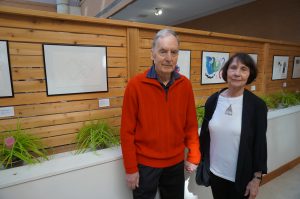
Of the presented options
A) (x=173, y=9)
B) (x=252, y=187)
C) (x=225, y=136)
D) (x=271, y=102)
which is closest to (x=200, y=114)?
(x=225, y=136)

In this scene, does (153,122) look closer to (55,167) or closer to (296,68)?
(55,167)

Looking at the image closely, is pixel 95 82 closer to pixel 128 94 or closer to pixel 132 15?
pixel 128 94

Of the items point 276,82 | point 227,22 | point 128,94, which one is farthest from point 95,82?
point 227,22

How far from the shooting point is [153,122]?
1.22 m

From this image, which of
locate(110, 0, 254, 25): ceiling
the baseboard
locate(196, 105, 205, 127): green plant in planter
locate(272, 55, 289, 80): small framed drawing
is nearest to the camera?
locate(196, 105, 205, 127): green plant in planter

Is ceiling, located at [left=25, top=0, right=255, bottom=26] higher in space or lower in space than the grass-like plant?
higher

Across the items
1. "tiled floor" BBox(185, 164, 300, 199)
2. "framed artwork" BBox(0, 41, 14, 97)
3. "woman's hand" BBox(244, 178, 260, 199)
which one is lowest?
"tiled floor" BBox(185, 164, 300, 199)

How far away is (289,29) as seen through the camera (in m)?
4.38

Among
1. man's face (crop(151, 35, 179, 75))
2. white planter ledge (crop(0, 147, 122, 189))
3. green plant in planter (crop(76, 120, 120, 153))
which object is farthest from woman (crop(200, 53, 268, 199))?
green plant in planter (crop(76, 120, 120, 153))

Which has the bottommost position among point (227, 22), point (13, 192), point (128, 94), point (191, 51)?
point (13, 192)

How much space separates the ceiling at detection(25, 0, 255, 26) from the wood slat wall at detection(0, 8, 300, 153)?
7.97 ft

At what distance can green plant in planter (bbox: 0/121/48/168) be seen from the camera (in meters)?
1.32

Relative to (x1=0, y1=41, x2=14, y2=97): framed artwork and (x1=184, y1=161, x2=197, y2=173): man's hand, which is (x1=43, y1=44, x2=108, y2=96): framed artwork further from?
(x1=184, y1=161, x2=197, y2=173): man's hand

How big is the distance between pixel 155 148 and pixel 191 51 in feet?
5.21
